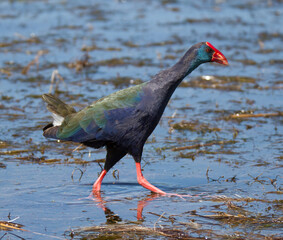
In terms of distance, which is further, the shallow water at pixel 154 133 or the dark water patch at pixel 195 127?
the dark water patch at pixel 195 127

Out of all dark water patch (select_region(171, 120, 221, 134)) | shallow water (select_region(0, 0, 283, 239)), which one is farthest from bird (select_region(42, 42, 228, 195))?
dark water patch (select_region(171, 120, 221, 134))

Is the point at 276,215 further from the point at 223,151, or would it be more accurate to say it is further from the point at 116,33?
the point at 116,33

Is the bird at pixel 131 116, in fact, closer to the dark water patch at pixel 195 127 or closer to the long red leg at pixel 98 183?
the long red leg at pixel 98 183

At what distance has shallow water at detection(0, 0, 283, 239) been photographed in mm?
4523

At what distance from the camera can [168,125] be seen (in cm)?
718

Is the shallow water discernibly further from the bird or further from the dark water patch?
the bird

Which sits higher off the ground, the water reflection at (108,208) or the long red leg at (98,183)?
the long red leg at (98,183)

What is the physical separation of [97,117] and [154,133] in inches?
79.5

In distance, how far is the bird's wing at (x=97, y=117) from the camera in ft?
16.2

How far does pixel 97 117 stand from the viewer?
5016 mm

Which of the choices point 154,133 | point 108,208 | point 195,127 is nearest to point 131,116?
point 108,208

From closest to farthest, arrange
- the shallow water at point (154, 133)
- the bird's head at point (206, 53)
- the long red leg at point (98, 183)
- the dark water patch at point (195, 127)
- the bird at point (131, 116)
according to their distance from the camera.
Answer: the shallow water at point (154, 133), the bird at point (131, 116), the bird's head at point (206, 53), the long red leg at point (98, 183), the dark water patch at point (195, 127)

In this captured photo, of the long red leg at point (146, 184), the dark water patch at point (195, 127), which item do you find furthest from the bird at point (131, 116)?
the dark water patch at point (195, 127)

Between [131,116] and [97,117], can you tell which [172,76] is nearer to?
[131,116]
